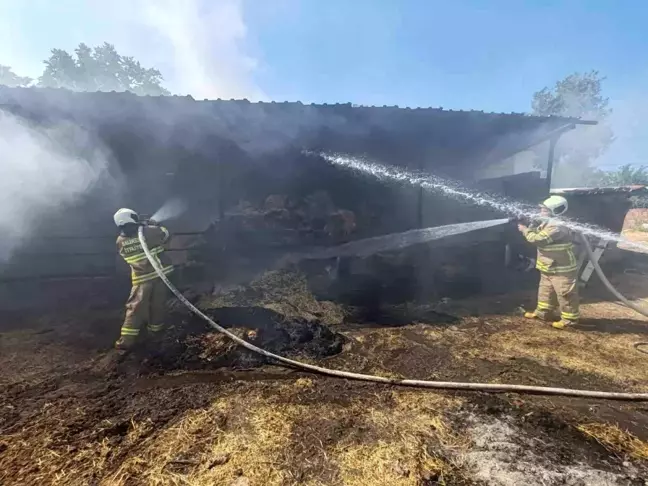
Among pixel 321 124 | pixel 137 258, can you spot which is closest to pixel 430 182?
pixel 321 124

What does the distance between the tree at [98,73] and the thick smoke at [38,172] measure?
114 feet

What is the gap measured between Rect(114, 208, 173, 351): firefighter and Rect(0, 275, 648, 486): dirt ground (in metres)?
0.37

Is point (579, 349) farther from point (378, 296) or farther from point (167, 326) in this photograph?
point (167, 326)

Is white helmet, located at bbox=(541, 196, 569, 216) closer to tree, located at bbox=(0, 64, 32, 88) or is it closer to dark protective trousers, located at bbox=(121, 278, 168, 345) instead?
dark protective trousers, located at bbox=(121, 278, 168, 345)

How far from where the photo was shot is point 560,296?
5965mm

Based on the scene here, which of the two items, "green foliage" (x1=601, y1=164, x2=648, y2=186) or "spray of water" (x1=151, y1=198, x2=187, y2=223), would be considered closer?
"spray of water" (x1=151, y1=198, x2=187, y2=223)

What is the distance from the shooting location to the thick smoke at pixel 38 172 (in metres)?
7.04

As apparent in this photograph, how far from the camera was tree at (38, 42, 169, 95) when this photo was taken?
37.3 metres

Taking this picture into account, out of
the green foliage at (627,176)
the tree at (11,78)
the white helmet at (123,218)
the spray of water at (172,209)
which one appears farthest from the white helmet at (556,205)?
the tree at (11,78)

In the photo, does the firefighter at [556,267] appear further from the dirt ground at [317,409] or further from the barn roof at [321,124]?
the barn roof at [321,124]

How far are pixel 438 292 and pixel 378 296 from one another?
4.60 feet

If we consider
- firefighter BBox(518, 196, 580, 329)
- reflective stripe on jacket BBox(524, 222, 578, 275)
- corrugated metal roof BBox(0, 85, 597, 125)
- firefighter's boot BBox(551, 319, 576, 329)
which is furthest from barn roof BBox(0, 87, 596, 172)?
firefighter's boot BBox(551, 319, 576, 329)

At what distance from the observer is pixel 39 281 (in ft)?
25.7

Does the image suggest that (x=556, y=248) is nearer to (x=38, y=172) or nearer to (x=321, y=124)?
(x=321, y=124)
